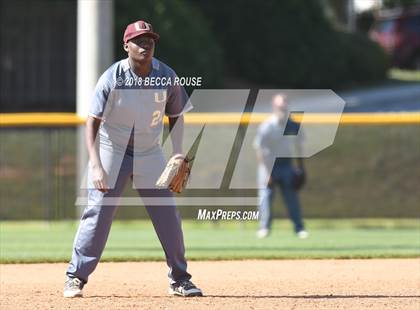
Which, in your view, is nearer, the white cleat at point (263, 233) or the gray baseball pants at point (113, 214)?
the gray baseball pants at point (113, 214)

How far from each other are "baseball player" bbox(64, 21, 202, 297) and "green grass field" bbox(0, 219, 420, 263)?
11.3 ft

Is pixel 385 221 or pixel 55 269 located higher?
pixel 55 269

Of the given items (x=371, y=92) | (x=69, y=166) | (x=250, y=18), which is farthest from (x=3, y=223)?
(x=371, y=92)

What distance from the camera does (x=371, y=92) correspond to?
1153 inches

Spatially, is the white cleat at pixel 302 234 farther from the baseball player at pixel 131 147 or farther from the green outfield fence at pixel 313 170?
the baseball player at pixel 131 147

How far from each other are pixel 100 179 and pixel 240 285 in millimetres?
2035

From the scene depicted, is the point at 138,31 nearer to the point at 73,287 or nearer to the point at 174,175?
the point at 174,175

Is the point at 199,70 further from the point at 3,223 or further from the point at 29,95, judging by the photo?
the point at 3,223

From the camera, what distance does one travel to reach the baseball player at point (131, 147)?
8.41 metres

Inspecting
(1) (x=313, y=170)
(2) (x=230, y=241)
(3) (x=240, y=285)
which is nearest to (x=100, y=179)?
(3) (x=240, y=285)

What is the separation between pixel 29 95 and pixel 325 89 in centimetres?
899

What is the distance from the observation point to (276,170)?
15.4 metres
